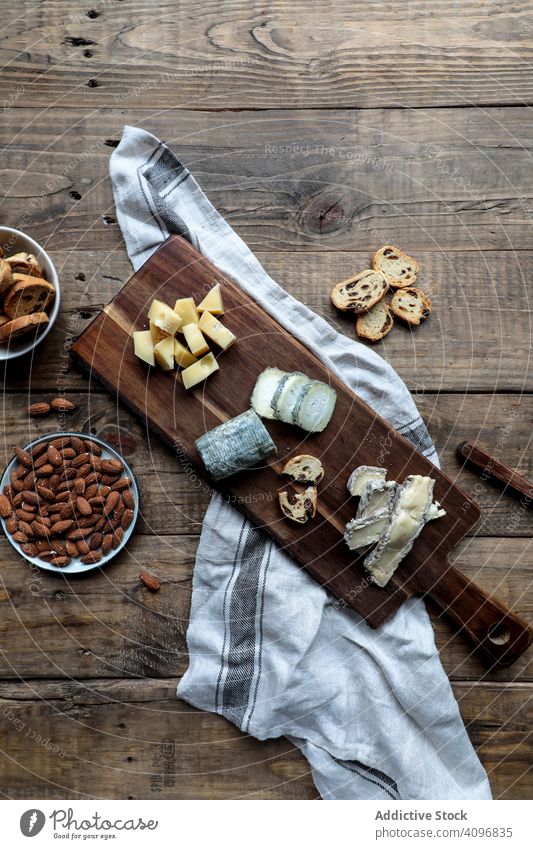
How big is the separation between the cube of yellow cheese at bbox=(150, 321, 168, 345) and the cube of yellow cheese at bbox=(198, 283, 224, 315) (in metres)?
0.08

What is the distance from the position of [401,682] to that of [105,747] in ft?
1.93

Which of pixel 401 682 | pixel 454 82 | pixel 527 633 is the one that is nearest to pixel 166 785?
pixel 401 682

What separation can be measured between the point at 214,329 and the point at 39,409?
379 millimetres

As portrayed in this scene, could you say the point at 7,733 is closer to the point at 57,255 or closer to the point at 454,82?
the point at 57,255

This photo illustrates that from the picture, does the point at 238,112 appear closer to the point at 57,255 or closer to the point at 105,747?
the point at 57,255

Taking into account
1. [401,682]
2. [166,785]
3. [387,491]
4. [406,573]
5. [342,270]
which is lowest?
[166,785]

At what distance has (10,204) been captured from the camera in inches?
62.9

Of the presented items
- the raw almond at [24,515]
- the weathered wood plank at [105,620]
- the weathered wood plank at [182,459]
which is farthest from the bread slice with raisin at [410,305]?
the raw almond at [24,515]

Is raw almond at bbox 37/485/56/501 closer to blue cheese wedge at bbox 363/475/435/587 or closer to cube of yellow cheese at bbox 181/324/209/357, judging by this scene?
cube of yellow cheese at bbox 181/324/209/357

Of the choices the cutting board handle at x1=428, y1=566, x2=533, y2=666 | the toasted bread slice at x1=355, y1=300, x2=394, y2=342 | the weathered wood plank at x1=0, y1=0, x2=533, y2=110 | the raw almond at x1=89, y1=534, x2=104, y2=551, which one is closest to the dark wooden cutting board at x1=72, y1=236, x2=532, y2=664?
the cutting board handle at x1=428, y1=566, x2=533, y2=666

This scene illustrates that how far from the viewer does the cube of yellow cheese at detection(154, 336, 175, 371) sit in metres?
1.50

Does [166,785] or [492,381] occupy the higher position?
[492,381]

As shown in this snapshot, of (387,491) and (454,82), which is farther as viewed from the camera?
(454,82)

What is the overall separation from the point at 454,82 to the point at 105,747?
1494 mm
